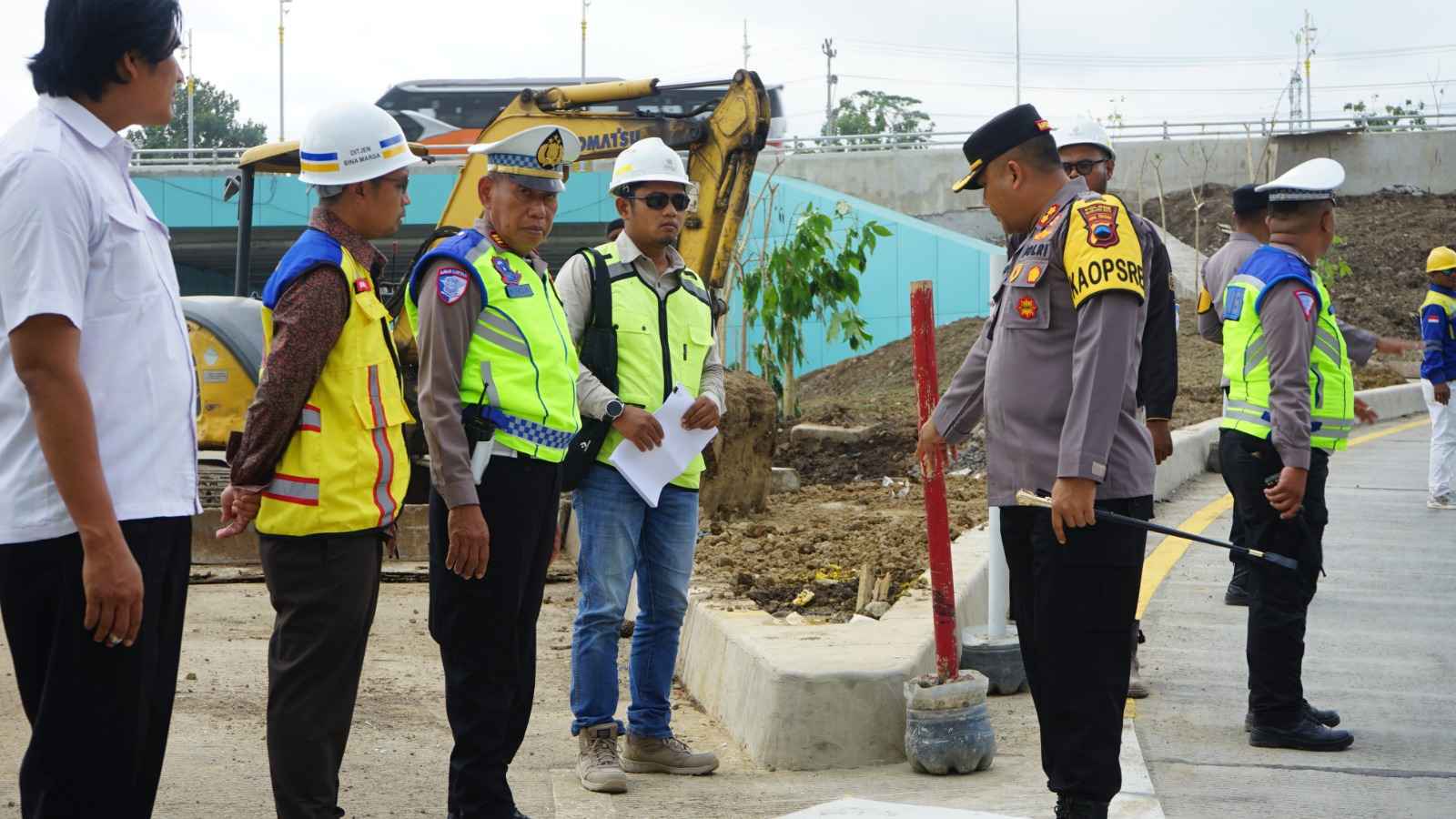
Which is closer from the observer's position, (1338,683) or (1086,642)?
(1086,642)

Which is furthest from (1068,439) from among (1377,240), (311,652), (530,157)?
(1377,240)

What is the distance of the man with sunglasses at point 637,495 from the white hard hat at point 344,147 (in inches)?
55.0

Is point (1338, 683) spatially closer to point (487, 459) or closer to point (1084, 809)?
point (1084, 809)

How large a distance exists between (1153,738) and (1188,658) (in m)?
1.41

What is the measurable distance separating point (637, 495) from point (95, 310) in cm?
258

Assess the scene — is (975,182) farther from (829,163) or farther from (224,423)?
Result: (829,163)

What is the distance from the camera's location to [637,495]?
5.27 metres

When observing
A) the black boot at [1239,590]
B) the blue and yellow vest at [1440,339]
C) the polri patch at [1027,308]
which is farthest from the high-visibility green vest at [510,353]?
the blue and yellow vest at [1440,339]

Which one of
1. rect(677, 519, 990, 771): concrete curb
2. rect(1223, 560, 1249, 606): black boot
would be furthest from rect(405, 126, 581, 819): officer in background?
rect(1223, 560, 1249, 606): black boot

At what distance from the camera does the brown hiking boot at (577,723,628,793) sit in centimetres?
505

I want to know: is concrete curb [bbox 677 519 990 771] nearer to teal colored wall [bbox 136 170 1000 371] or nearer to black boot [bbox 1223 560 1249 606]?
black boot [bbox 1223 560 1249 606]

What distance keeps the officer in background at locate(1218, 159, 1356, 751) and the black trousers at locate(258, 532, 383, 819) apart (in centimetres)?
321

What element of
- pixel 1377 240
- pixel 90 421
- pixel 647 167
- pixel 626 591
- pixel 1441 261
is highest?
pixel 1377 240

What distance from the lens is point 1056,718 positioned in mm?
4074
